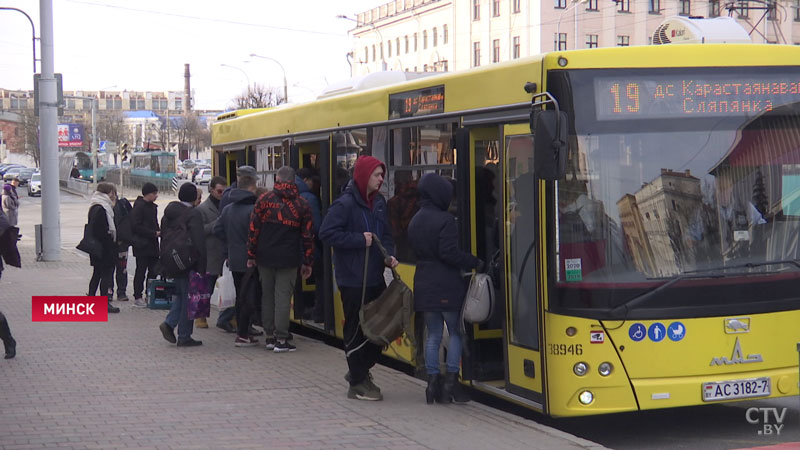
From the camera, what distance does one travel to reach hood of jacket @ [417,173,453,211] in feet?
26.9

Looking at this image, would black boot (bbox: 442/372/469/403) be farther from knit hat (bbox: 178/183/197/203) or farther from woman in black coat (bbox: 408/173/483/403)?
knit hat (bbox: 178/183/197/203)

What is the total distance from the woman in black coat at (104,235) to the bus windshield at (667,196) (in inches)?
363

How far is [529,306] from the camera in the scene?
25.3 feet

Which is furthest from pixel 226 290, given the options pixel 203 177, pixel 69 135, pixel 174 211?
pixel 69 135

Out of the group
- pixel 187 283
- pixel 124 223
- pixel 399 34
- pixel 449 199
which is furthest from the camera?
pixel 399 34

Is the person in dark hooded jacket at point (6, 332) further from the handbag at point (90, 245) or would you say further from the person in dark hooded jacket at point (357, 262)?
the handbag at point (90, 245)

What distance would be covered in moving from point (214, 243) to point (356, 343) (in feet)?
14.7

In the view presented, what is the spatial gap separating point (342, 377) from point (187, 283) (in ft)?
8.83

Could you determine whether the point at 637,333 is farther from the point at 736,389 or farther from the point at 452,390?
the point at 452,390

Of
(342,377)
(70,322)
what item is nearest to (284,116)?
(70,322)

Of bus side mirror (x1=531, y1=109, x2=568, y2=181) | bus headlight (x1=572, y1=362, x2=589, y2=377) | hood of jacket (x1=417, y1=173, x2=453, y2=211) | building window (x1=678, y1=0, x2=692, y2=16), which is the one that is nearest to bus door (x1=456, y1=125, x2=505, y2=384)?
hood of jacket (x1=417, y1=173, x2=453, y2=211)

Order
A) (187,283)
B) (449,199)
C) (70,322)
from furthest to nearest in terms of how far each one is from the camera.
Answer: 1. (70,322)
2. (187,283)
3. (449,199)

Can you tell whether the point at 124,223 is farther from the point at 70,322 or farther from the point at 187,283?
the point at 187,283

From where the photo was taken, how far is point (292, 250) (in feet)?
35.3
